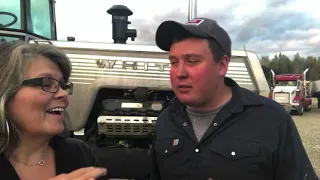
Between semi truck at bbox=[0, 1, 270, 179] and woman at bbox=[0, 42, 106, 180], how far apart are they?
1960mm

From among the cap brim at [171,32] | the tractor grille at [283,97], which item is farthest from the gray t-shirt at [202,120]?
the tractor grille at [283,97]

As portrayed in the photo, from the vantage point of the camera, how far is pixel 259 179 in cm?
178

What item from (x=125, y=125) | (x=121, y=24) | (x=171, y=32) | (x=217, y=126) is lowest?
(x=125, y=125)

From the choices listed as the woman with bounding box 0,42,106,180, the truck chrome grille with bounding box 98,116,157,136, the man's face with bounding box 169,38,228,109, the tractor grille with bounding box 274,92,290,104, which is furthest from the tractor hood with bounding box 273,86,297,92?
the woman with bounding box 0,42,106,180

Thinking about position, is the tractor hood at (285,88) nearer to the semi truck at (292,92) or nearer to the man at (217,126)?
the semi truck at (292,92)

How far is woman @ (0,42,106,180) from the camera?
5.37ft

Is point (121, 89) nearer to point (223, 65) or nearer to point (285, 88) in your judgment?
point (223, 65)

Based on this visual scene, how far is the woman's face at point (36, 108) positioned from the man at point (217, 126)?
0.61 meters

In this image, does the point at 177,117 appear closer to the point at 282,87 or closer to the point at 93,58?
the point at 93,58

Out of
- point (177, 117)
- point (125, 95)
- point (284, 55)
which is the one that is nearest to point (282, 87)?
point (125, 95)

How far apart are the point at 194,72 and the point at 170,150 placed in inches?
18.2

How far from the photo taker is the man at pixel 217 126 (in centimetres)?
179

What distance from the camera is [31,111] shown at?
164 centimetres

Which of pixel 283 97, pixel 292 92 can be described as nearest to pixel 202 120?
pixel 283 97
